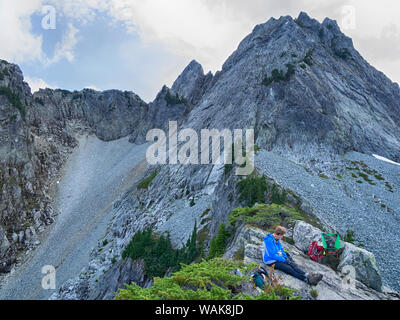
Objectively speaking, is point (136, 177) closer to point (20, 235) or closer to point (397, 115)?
point (20, 235)

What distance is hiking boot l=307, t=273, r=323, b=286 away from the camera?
10172 millimetres

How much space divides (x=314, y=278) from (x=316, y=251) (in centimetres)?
312

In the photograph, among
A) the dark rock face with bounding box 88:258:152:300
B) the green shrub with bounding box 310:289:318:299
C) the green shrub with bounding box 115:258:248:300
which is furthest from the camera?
the dark rock face with bounding box 88:258:152:300

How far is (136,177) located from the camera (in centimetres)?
8650

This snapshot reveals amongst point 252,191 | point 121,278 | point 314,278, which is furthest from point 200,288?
point 121,278

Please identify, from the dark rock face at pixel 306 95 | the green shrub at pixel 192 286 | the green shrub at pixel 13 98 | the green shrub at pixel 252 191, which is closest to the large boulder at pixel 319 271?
the green shrub at pixel 192 286

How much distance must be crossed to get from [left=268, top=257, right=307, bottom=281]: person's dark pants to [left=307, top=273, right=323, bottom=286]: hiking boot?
16cm

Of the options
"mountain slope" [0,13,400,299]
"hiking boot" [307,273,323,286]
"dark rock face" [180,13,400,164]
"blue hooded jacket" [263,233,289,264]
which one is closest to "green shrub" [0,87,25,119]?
"mountain slope" [0,13,400,299]

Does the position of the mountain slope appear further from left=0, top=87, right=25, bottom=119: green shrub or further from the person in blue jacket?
the person in blue jacket

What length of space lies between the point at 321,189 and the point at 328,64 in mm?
58105

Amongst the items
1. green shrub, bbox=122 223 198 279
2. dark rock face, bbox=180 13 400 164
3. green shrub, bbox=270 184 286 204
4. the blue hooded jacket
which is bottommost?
green shrub, bbox=122 223 198 279

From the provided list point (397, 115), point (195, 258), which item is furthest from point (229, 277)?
point (397, 115)
